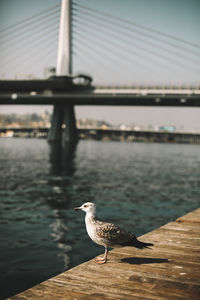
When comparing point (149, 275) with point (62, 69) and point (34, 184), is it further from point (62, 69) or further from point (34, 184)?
point (62, 69)

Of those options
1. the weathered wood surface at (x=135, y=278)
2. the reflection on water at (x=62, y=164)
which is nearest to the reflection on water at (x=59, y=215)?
the weathered wood surface at (x=135, y=278)

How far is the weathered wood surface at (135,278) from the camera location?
15.4 ft

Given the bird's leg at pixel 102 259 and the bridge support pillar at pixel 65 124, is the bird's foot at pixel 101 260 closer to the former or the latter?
the bird's leg at pixel 102 259

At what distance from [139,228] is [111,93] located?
86287mm

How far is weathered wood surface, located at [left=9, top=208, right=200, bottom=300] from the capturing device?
4695 mm

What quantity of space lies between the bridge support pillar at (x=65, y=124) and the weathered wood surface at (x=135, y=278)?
4274 inches

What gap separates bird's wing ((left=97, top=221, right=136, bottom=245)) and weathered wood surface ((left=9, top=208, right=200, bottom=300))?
0.47 m

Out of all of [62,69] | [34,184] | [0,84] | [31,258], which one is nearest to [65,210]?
[31,258]

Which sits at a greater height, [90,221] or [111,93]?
[111,93]

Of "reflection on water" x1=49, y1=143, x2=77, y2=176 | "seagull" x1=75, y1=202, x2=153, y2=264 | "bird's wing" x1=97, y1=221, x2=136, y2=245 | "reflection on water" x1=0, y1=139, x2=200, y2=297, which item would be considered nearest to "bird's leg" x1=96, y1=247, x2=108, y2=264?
"seagull" x1=75, y1=202, x2=153, y2=264

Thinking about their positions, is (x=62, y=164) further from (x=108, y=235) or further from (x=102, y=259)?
(x=108, y=235)

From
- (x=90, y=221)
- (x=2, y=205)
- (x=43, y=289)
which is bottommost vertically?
(x=2, y=205)

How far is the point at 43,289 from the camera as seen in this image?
A: 16.0 feet

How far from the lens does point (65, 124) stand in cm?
11575
